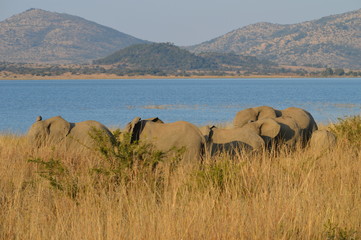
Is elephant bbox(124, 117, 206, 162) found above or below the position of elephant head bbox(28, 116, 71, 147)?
above

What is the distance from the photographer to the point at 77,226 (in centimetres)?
584

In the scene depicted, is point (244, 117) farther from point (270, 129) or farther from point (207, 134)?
point (207, 134)

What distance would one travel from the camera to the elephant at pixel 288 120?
12.6 meters

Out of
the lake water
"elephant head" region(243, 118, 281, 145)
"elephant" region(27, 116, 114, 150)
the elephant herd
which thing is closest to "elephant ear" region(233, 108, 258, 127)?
the elephant herd

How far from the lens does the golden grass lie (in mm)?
5590

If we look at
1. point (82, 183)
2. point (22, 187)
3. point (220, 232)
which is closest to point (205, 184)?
point (82, 183)

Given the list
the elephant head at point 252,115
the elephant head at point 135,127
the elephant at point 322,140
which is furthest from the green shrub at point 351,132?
the elephant head at point 135,127

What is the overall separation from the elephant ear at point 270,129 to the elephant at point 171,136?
8.07ft

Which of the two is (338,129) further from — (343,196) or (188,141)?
(343,196)

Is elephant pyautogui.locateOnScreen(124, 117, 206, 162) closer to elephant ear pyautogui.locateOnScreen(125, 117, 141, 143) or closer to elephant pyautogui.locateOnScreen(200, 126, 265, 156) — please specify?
elephant ear pyautogui.locateOnScreen(125, 117, 141, 143)

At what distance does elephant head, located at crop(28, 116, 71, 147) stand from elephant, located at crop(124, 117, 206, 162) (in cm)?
328

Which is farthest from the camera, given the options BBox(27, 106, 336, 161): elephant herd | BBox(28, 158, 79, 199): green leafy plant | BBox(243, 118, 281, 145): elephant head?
BBox(243, 118, 281, 145): elephant head

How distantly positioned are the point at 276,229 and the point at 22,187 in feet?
14.2

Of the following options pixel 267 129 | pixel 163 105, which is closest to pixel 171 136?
pixel 267 129
